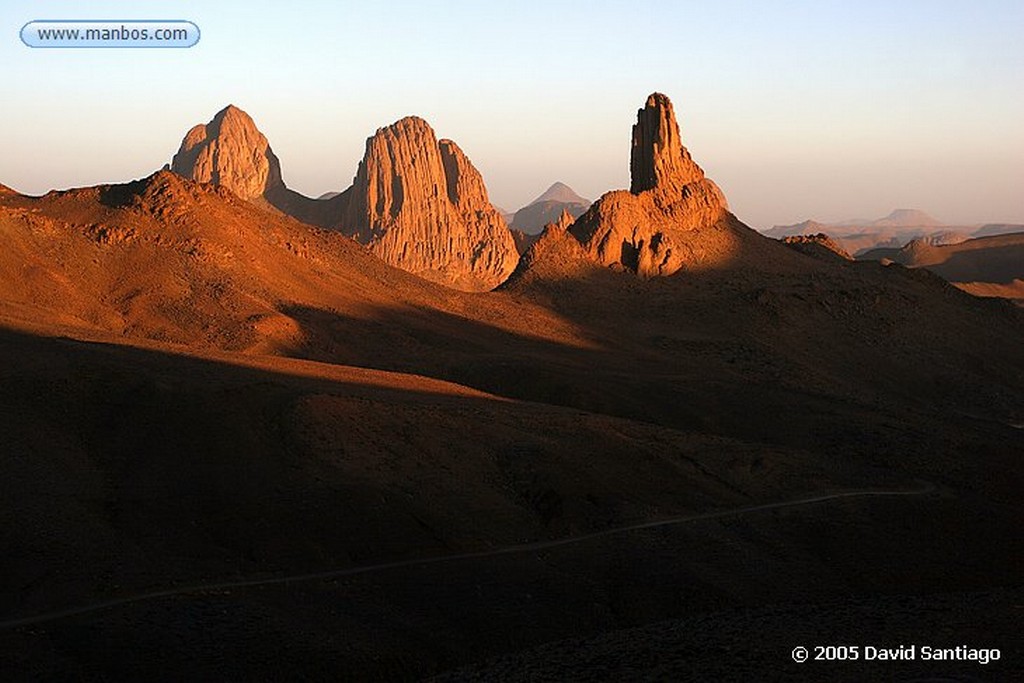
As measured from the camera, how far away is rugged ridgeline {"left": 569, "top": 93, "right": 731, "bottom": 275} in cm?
12438

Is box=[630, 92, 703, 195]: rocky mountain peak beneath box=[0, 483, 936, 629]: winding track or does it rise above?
above

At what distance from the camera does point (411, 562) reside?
46.5 m

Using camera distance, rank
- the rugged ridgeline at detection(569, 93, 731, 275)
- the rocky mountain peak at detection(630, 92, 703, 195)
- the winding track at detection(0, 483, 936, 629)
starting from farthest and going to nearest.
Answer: the rocky mountain peak at detection(630, 92, 703, 195) → the rugged ridgeline at detection(569, 93, 731, 275) → the winding track at detection(0, 483, 936, 629)

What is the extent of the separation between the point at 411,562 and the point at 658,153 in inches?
3712

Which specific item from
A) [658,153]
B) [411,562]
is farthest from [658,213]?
[411,562]

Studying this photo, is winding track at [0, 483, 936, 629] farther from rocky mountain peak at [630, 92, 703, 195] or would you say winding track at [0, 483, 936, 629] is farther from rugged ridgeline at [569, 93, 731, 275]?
rocky mountain peak at [630, 92, 703, 195]

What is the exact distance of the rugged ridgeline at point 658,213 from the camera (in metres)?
124

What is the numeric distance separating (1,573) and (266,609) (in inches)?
356

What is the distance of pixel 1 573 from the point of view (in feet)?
133

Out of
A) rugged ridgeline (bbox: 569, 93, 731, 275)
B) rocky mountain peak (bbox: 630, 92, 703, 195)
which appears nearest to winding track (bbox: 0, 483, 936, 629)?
rugged ridgeline (bbox: 569, 93, 731, 275)

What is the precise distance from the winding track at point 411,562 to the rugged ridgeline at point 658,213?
63514 millimetres

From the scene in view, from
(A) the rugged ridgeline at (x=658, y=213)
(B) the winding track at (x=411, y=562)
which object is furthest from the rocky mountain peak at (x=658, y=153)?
(B) the winding track at (x=411, y=562)

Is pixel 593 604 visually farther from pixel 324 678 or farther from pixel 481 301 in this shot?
pixel 481 301

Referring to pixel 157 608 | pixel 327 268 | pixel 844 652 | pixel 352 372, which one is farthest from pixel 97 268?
pixel 844 652
